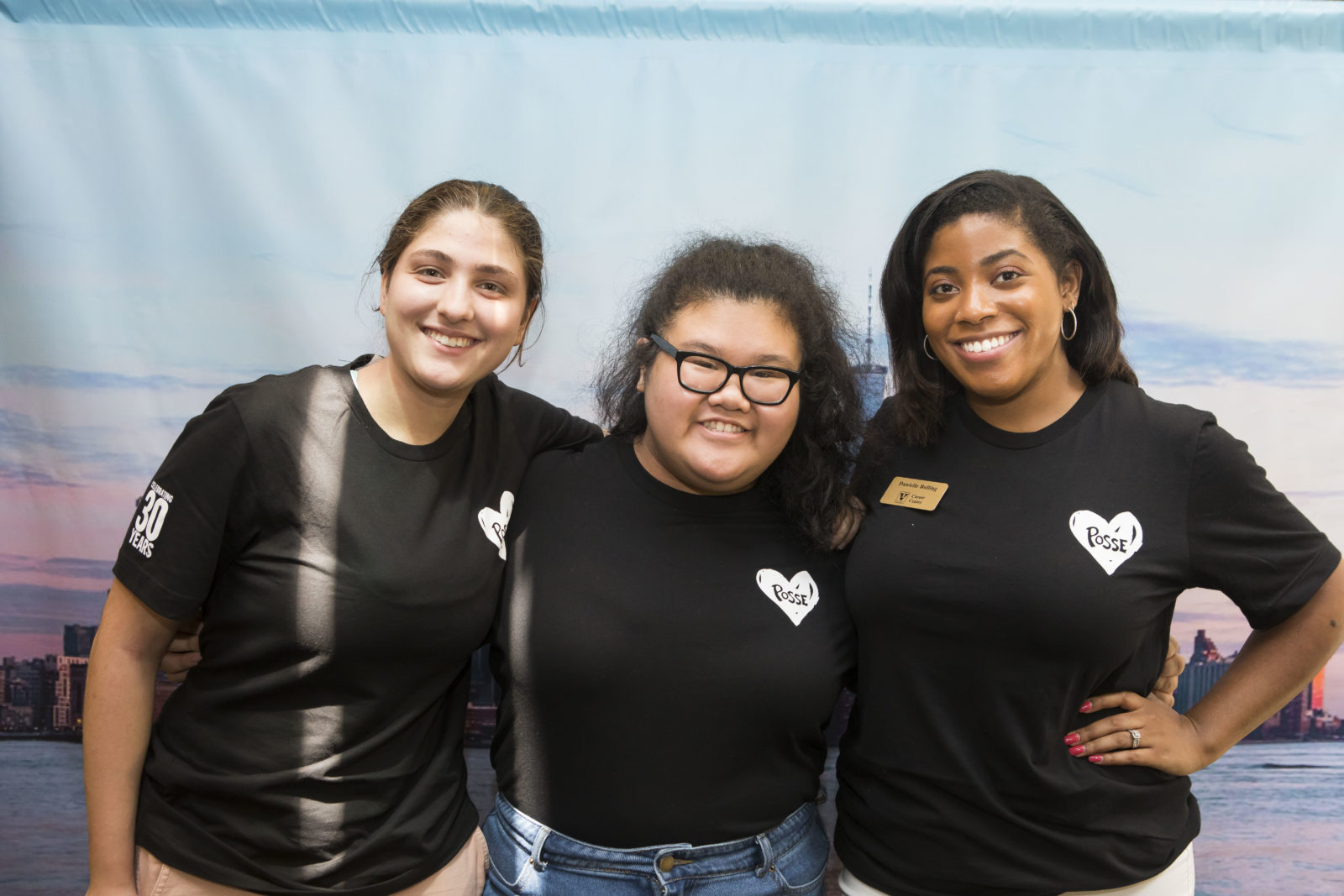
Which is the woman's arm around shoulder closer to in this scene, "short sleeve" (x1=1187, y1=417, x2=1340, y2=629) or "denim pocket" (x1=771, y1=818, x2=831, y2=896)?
"denim pocket" (x1=771, y1=818, x2=831, y2=896)

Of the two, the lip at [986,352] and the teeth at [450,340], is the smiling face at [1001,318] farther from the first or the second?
the teeth at [450,340]

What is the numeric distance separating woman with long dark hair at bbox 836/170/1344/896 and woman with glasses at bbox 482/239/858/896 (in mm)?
141

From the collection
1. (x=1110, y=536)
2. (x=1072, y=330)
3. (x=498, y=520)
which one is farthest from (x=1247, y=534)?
(x=498, y=520)

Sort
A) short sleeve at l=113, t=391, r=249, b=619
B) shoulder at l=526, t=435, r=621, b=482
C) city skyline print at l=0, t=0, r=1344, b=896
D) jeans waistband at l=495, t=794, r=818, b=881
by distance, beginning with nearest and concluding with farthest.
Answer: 1. short sleeve at l=113, t=391, r=249, b=619
2. jeans waistband at l=495, t=794, r=818, b=881
3. shoulder at l=526, t=435, r=621, b=482
4. city skyline print at l=0, t=0, r=1344, b=896

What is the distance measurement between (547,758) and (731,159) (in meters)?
1.40

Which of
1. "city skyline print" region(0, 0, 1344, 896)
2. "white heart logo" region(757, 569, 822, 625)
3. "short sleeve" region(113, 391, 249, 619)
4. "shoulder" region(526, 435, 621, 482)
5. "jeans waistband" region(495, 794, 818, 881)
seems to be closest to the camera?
"short sleeve" region(113, 391, 249, 619)

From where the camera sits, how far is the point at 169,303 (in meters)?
2.10

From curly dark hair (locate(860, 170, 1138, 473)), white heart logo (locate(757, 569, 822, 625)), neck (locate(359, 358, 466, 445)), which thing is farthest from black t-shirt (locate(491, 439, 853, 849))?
curly dark hair (locate(860, 170, 1138, 473))

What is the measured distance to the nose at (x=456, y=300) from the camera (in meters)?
1.47

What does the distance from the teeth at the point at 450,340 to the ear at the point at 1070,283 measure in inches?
42.2

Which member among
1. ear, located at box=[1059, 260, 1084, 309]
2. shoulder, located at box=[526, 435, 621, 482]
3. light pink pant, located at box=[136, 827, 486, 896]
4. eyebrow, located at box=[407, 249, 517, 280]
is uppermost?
ear, located at box=[1059, 260, 1084, 309]

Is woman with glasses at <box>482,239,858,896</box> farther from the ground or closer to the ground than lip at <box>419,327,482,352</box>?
closer to the ground

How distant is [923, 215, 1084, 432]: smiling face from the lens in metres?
1.53

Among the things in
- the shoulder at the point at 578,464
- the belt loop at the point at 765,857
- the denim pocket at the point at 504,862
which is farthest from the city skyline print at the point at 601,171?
the belt loop at the point at 765,857
